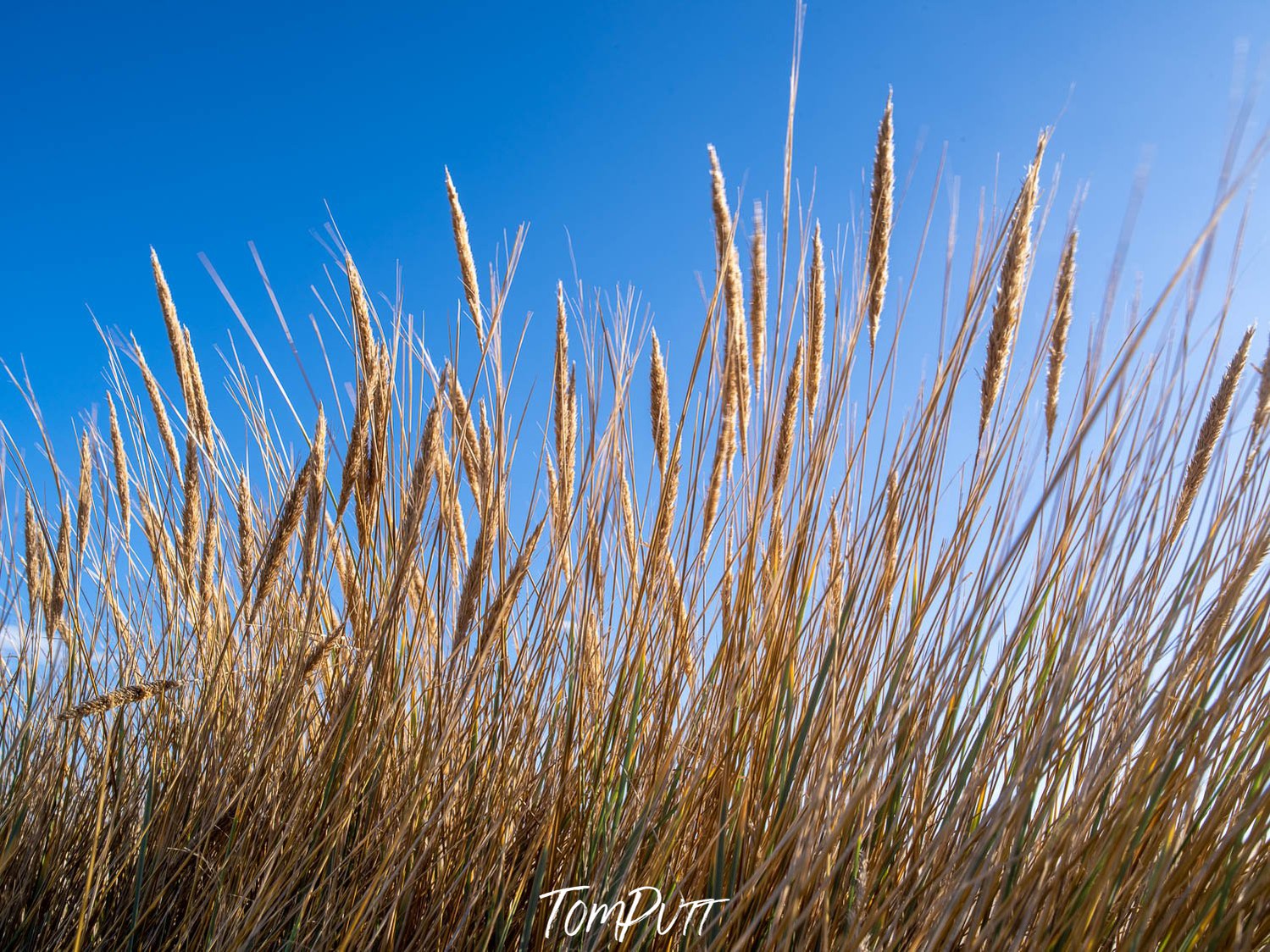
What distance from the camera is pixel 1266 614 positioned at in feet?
3.03

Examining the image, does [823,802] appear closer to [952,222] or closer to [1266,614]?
[1266,614]

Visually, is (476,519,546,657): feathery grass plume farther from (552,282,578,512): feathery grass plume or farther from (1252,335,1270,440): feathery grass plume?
(1252,335,1270,440): feathery grass plume

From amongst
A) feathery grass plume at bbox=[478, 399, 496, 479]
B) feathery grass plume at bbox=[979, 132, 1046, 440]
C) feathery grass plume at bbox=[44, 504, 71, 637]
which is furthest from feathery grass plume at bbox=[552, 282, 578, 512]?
feathery grass plume at bbox=[44, 504, 71, 637]

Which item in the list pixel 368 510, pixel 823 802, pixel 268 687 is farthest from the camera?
pixel 268 687

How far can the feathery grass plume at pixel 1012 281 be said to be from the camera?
1.03 metres

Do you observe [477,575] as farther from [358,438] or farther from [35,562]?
[35,562]

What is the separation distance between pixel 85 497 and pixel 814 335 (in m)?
1.48

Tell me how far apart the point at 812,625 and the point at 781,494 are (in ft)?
0.62

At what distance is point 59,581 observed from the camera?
5.87 feet

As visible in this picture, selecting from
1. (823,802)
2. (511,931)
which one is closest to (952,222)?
(823,802)

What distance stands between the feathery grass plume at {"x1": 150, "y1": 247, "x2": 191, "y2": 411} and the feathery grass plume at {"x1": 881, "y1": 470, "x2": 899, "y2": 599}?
116 centimetres

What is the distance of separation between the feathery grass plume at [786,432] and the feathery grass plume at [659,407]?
0.17 m

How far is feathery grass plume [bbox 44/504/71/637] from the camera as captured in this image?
1.78m

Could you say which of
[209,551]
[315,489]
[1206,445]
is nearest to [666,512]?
[315,489]
